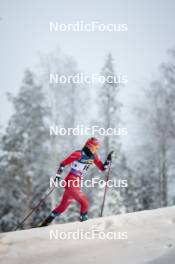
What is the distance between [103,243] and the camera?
14.8ft

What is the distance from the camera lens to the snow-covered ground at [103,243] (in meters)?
4.03

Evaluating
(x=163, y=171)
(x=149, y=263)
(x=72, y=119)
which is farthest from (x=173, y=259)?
(x=163, y=171)

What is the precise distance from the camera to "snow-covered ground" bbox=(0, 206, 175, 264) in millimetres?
4027

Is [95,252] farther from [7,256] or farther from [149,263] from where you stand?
[7,256]

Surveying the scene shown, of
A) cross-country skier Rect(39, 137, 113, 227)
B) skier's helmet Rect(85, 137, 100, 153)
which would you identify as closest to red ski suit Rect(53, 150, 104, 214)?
cross-country skier Rect(39, 137, 113, 227)

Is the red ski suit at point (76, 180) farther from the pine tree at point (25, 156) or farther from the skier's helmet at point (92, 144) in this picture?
the pine tree at point (25, 156)

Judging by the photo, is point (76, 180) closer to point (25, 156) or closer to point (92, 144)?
point (92, 144)

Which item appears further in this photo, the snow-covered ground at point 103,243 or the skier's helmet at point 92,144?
the skier's helmet at point 92,144

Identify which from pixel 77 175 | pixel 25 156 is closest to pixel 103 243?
pixel 77 175

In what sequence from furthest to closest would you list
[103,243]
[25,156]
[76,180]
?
[25,156] < [76,180] < [103,243]

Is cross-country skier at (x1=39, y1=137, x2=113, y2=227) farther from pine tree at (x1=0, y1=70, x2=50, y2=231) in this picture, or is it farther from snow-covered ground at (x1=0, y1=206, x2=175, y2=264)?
pine tree at (x1=0, y1=70, x2=50, y2=231)

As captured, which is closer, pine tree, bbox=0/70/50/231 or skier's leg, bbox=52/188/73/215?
skier's leg, bbox=52/188/73/215

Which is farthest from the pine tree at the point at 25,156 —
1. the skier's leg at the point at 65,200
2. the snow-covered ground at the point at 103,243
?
the snow-covered ground at the point at 103,243

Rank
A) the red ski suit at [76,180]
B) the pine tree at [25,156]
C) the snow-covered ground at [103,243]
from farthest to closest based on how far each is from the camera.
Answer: the pine tree at [25,156] → the red ski suit at [76,180] → the snow-covered ground at [103,243]
